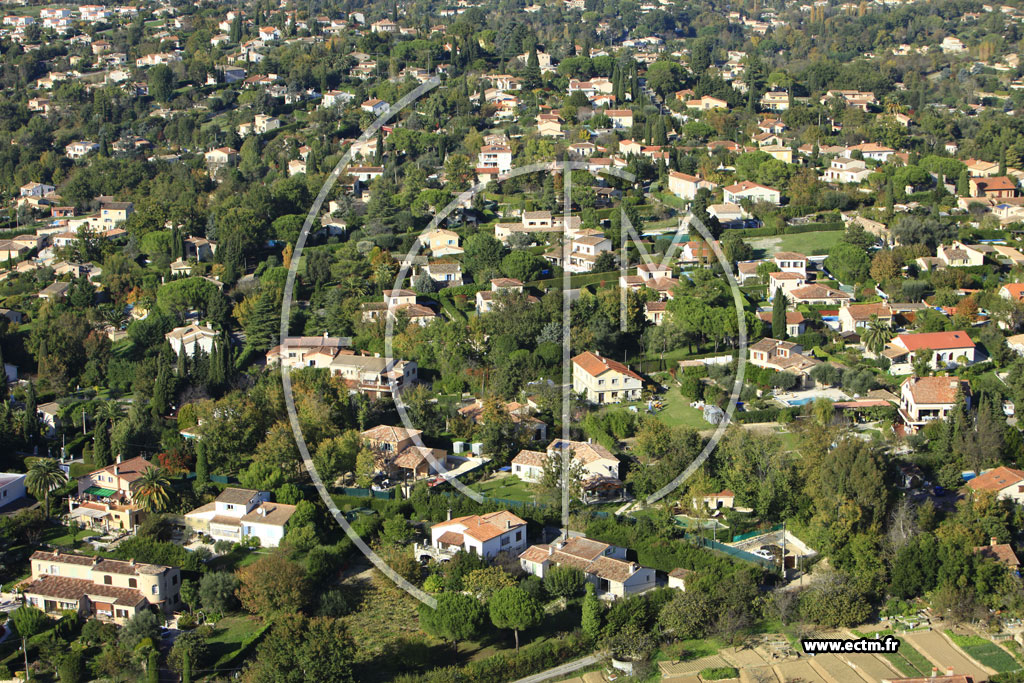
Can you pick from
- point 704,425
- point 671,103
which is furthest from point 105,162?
point 704,425

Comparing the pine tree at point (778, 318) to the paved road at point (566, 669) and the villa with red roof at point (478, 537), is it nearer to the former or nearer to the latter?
the villa with red roof at point (478, 537)

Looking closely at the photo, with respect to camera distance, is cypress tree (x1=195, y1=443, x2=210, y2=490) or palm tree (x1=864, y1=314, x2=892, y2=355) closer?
cypress tree (x1=195, y1=443, x2=210, y2=490)

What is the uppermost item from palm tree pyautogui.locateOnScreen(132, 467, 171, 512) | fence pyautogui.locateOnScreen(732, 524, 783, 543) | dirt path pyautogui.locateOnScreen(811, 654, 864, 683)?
palm tree pyautogui.locateOnScreen(132, 467, 171, 512)

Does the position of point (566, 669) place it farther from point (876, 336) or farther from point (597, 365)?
point (876, 336)

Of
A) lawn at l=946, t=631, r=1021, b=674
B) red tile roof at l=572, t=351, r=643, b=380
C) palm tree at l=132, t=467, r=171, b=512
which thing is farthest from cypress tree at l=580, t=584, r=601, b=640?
red tile roof at l=572, t=351, r=643, b=380

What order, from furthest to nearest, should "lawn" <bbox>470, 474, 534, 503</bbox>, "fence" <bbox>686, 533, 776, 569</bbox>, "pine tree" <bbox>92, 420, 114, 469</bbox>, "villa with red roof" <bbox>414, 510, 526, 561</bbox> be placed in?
"pine tree" <bbox>92, 420, 114, 469</bbox>, "lawn" <bbox>470, 474, 534, 503</bbox>, "villa with red roof" <bbox>414, 510, 526, 561</bbox>, "fence" <bbox>686, 533, 776, 569</bbox>

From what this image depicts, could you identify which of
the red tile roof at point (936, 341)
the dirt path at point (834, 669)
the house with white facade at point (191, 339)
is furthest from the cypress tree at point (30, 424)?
the red tile roof at point (936, 341)

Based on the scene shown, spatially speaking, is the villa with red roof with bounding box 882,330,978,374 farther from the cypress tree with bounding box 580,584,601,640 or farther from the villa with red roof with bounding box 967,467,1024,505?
the cypress tree with bounding box 580,584,601,640

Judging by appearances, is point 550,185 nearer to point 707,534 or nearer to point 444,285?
point 444,285
